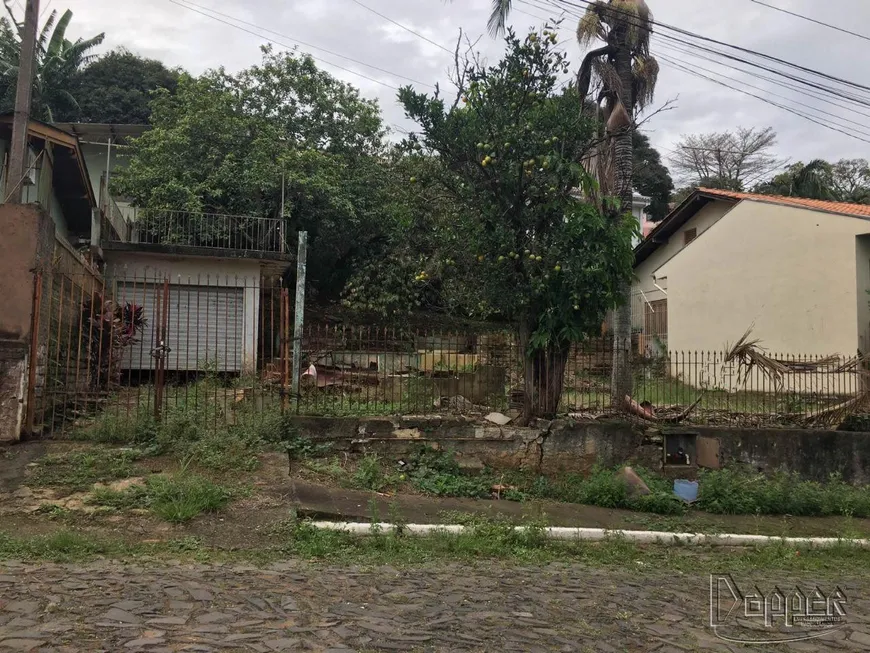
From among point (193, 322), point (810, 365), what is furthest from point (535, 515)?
point (193, 322)

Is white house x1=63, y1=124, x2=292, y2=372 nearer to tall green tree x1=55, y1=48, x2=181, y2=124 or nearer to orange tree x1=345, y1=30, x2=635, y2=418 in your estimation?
orange tree x1=345, y1=30, x2=635, y2=418

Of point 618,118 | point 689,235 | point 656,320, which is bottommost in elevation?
point 656,320

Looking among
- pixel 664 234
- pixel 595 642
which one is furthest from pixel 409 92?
pixel 664 234

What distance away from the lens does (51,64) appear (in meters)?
24.6

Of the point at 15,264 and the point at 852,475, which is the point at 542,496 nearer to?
the point at 852,475

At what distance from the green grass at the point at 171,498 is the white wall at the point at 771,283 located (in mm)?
12846

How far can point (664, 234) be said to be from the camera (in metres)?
20.8

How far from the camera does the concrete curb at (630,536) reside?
571cm

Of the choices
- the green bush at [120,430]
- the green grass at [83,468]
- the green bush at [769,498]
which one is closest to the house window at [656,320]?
the green bush at [769,498]

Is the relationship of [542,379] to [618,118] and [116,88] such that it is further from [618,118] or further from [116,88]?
[116,88]

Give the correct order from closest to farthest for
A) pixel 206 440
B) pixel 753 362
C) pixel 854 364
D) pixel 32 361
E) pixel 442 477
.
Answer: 1. pixel 32 361
2. pixel 206 440
3. pixel 442 477
4. pixel 753 362
5. pixel 854 364

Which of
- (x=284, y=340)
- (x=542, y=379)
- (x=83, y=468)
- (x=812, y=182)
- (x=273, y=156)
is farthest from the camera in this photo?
(x=812, y=182)

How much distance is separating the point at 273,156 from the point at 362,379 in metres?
10.5

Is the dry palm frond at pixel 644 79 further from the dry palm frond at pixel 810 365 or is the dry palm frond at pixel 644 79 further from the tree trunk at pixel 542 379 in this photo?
the tree trunk at pixel 542 379
